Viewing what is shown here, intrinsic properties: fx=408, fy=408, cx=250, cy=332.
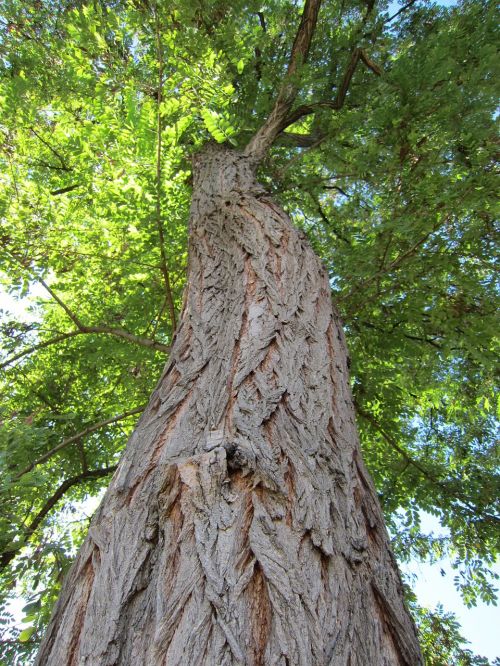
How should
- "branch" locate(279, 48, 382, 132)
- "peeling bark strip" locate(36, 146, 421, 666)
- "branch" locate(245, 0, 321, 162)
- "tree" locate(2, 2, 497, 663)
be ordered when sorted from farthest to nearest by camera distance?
"branch" locate(279, 48, 382, 132), "branch" locate(245, 0, 321, 162), "tree" locate(2, 2, 497, 663), "peeling bark strip" locate(36, 146, 421, 666)

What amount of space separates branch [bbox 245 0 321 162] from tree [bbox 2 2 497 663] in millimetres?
26

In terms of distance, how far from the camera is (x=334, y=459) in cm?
143

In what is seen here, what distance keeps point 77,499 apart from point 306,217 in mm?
5130

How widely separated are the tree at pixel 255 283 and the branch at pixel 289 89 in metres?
0.03

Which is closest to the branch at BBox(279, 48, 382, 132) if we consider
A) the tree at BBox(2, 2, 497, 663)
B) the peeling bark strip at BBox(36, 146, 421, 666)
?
the tree at BBox(2, 2, 497, 663)

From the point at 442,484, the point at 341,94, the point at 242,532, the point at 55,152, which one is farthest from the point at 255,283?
the point at 341,94

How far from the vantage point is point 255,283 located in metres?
2.23

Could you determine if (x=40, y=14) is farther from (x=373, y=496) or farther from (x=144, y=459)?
(x=373, y=496)

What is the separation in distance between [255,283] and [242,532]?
1.39 m

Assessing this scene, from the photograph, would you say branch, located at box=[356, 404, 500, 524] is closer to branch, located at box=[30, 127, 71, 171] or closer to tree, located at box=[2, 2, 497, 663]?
tree, located at box=[2, 2, 497, 663]

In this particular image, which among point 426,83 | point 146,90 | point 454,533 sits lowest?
point 454,533

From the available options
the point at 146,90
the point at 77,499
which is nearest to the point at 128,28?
the point at 146,90

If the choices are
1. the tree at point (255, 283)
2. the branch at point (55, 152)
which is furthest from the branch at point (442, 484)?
the branch at point (55, 152)

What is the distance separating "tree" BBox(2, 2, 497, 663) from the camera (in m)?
1.22
